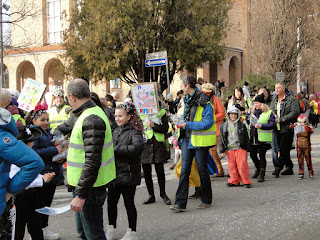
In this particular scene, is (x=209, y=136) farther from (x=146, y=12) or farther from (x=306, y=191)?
(x=146, y=12)

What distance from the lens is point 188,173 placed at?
6.84 meters

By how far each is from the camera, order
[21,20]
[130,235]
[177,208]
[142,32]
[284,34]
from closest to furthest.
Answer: [130,235] → [177,208] → [21,20] → [142,32] → [284,34]

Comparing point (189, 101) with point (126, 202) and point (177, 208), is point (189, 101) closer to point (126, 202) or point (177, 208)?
point (177, 208)

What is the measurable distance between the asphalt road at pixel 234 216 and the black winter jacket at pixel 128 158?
2.55 feet

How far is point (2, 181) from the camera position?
3.03 metres

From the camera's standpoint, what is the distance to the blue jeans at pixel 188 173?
268 inches

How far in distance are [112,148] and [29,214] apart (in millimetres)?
1326

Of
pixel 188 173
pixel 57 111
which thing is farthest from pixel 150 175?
pixel 57 111

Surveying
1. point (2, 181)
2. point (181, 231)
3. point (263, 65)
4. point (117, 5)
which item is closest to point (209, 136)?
point (181, 231)

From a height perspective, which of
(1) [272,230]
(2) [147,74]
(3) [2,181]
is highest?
(2) [147,74]

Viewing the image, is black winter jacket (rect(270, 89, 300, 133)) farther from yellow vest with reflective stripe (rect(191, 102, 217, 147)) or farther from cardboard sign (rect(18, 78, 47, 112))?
cardboard sign (rect(18, 78, 47, 112))

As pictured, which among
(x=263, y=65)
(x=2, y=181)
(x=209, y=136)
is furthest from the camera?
(x=263, y=65)

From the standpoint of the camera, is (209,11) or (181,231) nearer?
(181,231)

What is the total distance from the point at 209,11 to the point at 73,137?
21386 millimetres
